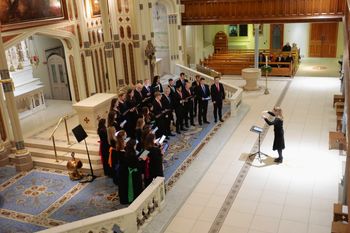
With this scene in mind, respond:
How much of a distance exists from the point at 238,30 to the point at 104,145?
58.5 feet

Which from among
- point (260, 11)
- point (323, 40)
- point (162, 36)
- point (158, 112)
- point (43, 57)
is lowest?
point (158, 112)

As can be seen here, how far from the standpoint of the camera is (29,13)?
36.1 feet

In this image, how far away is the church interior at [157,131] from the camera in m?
7.65

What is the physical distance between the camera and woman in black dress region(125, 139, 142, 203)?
7.50m

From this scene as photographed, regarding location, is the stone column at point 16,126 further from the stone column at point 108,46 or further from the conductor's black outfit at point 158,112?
the stone column at point 108,46

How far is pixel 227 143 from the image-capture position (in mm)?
11008

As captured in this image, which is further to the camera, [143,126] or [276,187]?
[143,126]

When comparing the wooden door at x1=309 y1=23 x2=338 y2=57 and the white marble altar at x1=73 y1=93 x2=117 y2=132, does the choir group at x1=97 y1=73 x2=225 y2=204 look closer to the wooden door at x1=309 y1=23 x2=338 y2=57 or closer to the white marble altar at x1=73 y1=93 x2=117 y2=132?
the white marble altar at x1=73 y1=93 x2=117 y2=132

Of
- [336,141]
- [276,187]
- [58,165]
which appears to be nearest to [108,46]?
[58,165]

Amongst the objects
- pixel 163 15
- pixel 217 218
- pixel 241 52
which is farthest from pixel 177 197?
pixel 241 52

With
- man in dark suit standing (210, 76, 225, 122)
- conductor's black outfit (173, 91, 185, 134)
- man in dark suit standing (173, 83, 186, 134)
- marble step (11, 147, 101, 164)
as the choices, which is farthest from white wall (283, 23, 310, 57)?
marble step (11, 147, 101, 164)

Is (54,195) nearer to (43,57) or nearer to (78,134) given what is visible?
(78,134)

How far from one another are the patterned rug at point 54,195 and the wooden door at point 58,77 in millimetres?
5145

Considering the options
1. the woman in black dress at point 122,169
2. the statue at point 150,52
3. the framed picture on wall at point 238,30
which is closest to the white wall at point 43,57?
the statue at point 150,52
